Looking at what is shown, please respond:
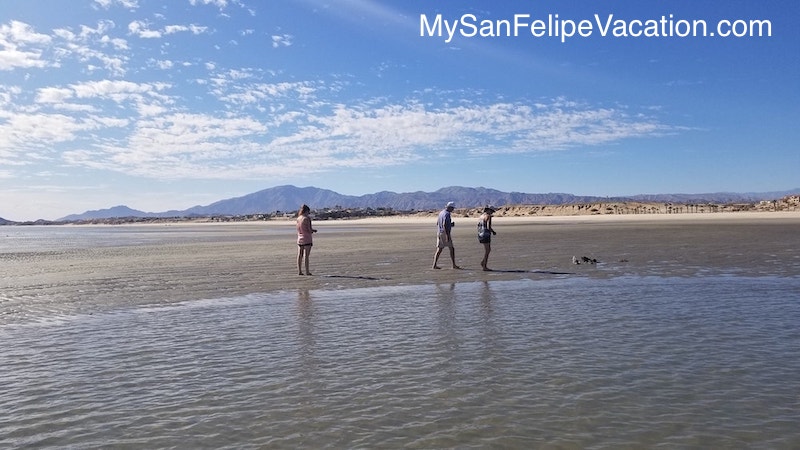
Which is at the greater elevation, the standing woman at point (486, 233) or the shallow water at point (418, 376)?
the standing woman at point (486, 233)

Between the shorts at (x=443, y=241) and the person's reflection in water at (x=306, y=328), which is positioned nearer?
the person's reflection in water at (x=306, y=328)

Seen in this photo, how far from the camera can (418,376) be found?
24.3ft

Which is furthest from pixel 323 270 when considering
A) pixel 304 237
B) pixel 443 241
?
pixel 443 241

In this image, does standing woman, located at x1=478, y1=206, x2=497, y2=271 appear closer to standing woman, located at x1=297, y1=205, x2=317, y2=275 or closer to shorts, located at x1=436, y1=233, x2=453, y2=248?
shorts, located at x1=436, y1=233, x2=453, y2=248

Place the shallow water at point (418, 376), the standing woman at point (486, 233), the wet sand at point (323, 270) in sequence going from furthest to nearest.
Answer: the standing woman at point (486, 233) → the wet sand at point (323, 270) → the shallow water at point (418, 376)

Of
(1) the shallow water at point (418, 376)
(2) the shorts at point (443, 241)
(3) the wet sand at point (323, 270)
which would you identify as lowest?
(1) the shallow water at point (418, 376)

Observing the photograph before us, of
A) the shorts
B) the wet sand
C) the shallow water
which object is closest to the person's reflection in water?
the shallow water

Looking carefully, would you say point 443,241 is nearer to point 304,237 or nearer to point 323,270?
point 323,270

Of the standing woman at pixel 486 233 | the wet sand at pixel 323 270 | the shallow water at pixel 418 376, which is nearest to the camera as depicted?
the shallow water at pixel 418 376

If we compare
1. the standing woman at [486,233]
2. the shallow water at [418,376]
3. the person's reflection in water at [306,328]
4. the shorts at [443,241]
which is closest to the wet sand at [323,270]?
the standing woman at [486,233]

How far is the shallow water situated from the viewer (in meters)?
5.64

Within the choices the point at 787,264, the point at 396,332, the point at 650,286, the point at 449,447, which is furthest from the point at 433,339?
the point at 787,264

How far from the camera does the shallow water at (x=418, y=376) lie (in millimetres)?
5637

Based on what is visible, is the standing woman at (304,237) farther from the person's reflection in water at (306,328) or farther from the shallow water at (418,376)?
the shallow water at (418,376)
